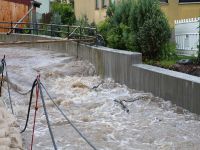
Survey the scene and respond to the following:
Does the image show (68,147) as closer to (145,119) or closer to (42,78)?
(145,119)

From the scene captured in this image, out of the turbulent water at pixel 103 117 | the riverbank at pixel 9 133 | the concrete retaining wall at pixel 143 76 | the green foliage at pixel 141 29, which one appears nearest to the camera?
the riverbank at pixel 9 133

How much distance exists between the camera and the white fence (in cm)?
1731

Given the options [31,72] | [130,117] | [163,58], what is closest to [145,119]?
[130,117]

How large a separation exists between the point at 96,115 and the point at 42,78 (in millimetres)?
5930

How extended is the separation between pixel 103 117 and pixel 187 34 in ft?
23.7

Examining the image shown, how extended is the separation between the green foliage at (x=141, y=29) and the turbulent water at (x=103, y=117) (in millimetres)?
1473

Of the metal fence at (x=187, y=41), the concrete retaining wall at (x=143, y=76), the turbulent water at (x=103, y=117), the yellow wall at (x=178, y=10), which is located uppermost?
the yellow wall at (x=178, y=10)

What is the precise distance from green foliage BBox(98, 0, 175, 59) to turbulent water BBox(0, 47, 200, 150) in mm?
1473

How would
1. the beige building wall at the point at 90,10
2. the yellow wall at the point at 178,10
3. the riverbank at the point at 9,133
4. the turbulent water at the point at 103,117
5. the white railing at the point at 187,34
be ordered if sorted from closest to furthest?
1. the riverbank at the point at 9,133
2. the turbulent water at the point at 103,117
3. the white railing at the point at 187,34
4. the yellow wall at the point at 178,10
5. the beige building wall at the point at 90,10

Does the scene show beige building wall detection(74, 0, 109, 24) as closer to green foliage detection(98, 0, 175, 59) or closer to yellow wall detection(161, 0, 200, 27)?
yellow wall detection(161, 0, 200, 27)

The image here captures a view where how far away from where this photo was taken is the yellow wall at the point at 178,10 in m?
22.1

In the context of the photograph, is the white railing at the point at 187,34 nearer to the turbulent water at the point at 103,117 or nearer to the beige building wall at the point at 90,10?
the turbulent water at the point at 103,117

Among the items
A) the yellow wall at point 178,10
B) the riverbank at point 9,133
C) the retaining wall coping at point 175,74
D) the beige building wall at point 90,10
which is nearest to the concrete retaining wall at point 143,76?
the retaining wall coping at point 175,74

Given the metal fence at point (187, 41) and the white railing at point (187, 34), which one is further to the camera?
the white railing at point (187, 34)
